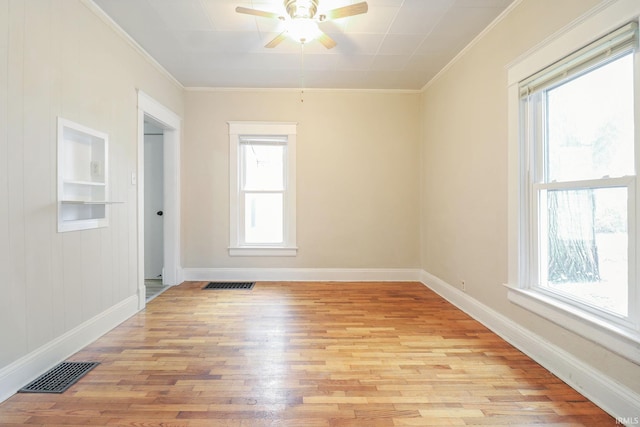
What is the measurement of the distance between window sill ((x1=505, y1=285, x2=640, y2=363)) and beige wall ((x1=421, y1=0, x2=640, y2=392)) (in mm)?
60

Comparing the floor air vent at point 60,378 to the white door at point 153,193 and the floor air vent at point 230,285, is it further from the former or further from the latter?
the white door at point 153,193

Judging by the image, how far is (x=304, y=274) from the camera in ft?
14.8

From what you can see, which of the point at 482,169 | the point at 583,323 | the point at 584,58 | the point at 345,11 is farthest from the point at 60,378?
the point at 584,58

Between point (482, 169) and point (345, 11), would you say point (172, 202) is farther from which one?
point (482, 169)

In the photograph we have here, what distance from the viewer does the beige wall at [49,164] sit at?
6.03 ft

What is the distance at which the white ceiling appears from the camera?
259 centimetres

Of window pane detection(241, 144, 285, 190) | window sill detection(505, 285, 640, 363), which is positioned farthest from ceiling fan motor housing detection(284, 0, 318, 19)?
window sill detection(505, 285, 640, 363)

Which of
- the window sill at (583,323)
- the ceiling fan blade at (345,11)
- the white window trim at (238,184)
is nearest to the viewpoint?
the window sill at (583,323)

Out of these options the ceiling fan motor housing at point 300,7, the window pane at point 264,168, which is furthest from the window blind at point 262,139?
the ceiling fan motor housing at point 300,7

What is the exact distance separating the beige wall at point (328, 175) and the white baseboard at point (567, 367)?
1716 mm

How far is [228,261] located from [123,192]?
1.83 metres

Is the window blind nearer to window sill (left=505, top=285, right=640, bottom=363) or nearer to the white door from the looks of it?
the white door

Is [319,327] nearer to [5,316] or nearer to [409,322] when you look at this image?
[409,322]

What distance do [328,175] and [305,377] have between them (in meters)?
2.96
